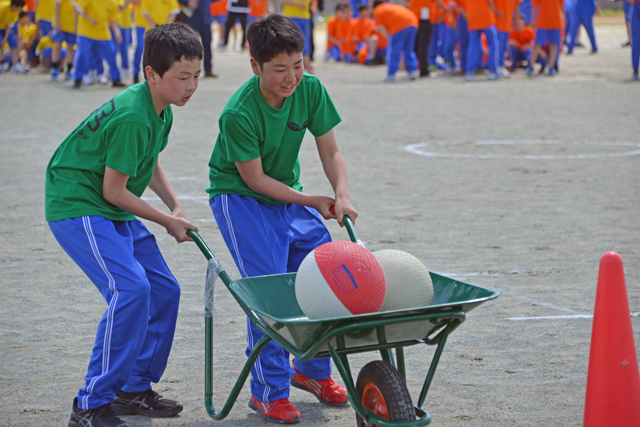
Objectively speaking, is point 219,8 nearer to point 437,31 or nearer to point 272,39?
point 437,31

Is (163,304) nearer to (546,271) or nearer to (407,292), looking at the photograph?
(407,292)

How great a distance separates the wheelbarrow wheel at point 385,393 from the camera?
8.69 feet

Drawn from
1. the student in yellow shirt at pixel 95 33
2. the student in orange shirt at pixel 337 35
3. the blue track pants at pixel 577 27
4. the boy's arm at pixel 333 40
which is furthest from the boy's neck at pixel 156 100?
Result: the blue track pants at pixel 577 27

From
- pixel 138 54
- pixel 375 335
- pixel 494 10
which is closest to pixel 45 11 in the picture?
pixel 138 54

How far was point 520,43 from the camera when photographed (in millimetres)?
19422

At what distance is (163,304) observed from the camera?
11.5 ft

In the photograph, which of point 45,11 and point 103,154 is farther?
point 45,11

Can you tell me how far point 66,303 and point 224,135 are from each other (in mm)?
1917

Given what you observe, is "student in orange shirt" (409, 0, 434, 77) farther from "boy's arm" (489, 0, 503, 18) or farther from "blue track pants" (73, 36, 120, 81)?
"blue track pants" (73, 36, 120, 81)

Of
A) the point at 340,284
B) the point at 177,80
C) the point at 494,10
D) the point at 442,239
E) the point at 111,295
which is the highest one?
the point at 494,10

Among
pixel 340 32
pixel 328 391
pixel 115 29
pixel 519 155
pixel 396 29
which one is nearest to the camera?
pixel 328 391

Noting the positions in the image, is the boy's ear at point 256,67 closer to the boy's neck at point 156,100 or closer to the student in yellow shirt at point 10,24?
the boy's neck at point 156,100

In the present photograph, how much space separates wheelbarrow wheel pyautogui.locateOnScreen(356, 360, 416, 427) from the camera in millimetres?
2648

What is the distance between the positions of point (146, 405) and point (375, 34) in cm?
1878
